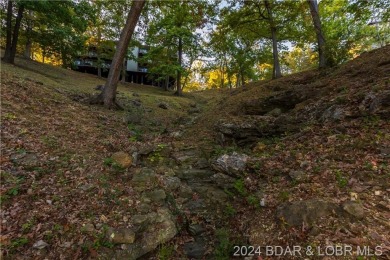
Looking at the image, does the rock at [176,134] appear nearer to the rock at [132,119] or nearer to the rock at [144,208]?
the rock at [132,119]

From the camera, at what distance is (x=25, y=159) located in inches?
209

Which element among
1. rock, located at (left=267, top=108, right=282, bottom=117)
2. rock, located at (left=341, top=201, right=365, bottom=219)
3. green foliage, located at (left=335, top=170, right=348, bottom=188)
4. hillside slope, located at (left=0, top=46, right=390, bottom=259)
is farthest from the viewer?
rock, located at (left=267, top=108, right=282, bottom=117)

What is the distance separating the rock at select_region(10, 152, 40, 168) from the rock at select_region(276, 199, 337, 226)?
211 inches

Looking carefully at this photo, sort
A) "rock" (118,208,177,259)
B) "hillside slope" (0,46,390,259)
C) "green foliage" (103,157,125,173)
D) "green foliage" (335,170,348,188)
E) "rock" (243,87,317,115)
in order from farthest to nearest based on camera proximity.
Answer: "rock" (243,87,317,115), "green foliage" (103,157,125,173), "green foliage" (335,170,348,188), "rock" (118,208,177,259), "hillside slope" (0,46,390,259)

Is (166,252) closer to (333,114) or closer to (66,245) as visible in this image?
(66,245)

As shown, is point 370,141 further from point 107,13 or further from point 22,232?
point 107,13

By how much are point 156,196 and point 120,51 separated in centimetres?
829

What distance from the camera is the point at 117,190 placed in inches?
201

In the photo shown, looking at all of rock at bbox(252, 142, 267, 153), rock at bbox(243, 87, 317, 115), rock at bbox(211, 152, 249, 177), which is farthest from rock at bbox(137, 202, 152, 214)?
rock at bbox(243, 87, 317, 115)

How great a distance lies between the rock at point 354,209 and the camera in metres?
3.47

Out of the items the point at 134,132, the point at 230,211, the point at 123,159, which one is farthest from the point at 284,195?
the point at 134,132

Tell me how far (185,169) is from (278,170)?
8.18 feet

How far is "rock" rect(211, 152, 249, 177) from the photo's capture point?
19.0ft

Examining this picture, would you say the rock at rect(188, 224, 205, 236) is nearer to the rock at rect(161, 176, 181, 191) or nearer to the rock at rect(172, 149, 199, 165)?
the rock at rect(161, 176, 181, 191)
